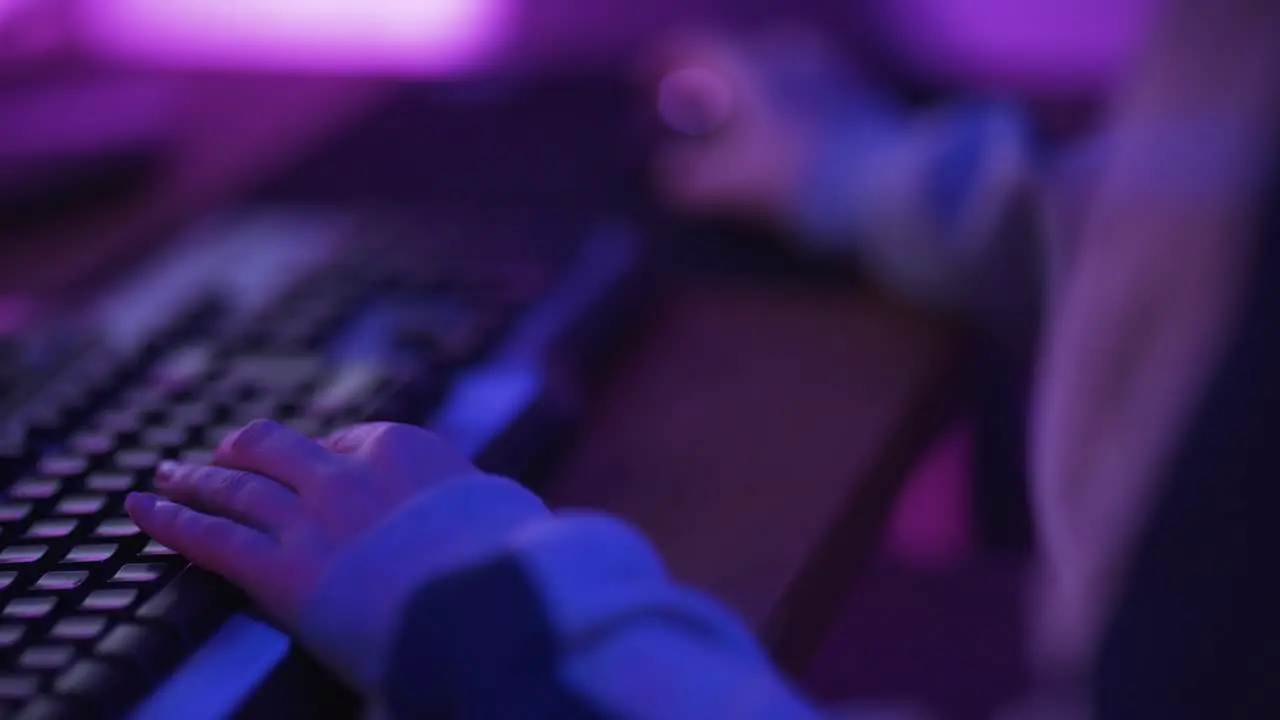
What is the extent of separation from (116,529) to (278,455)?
0.05 m

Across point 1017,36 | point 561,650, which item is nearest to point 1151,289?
point 561,650

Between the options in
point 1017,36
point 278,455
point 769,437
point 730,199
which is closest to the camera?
point 278,455

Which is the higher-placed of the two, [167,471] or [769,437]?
[167,471]

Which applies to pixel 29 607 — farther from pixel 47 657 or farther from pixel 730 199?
pixel 730 199

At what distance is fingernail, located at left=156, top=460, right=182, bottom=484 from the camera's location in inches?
16.7

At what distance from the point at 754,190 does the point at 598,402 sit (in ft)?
0.76

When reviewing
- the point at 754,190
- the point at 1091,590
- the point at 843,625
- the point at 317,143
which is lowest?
the point at 843,625

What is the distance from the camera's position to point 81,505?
0.42m

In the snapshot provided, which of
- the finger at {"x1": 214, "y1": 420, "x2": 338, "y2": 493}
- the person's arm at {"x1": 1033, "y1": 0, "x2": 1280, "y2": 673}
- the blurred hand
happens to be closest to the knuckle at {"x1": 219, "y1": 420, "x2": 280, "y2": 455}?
the finger at {"x1": 214, "y1": 420, "x2": 338, "y2": 493}

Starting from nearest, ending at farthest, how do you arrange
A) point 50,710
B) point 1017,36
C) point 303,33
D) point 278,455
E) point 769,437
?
point 50,710 < point 278,455 < point 769,437 < point 1017,36 < point 303,33

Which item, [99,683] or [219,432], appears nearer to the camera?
[99,683]

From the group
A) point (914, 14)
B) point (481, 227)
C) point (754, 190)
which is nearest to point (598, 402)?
point (481, 227)

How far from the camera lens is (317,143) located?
0.84m

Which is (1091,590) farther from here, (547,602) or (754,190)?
(754,190)
